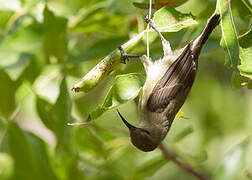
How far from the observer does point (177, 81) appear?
2.26m

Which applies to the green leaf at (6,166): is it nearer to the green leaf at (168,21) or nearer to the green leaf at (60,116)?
the green leaf at (60,116)

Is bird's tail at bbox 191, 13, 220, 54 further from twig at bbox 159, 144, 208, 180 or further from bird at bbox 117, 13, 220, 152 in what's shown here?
twig at bbox 159, 144, 208, 180

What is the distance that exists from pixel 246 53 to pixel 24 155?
4.66ft

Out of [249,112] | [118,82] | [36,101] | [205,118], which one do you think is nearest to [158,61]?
[118,82]

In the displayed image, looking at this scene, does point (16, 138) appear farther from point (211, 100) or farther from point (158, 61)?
point (211, 100)

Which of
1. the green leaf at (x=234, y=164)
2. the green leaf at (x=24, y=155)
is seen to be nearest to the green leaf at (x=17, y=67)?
the green leaf at (x=24, y=155)

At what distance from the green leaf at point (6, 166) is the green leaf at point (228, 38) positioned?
148 cm

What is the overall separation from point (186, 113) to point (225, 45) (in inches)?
97.4

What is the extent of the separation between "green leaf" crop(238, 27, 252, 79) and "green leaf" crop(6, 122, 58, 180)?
1.32 metres

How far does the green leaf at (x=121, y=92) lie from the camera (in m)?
1.72

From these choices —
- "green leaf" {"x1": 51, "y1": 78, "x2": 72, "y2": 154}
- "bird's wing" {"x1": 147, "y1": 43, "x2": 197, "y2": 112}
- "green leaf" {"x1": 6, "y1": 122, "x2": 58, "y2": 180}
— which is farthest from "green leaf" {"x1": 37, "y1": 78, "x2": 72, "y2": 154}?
"bird's wing" {"x1": 147, "y1": 43, "x2": 197, "y2": 112}

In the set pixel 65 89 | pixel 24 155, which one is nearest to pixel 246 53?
pixel 65 89

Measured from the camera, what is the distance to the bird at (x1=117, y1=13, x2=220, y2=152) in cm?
221

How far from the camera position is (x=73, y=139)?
2.72 m
